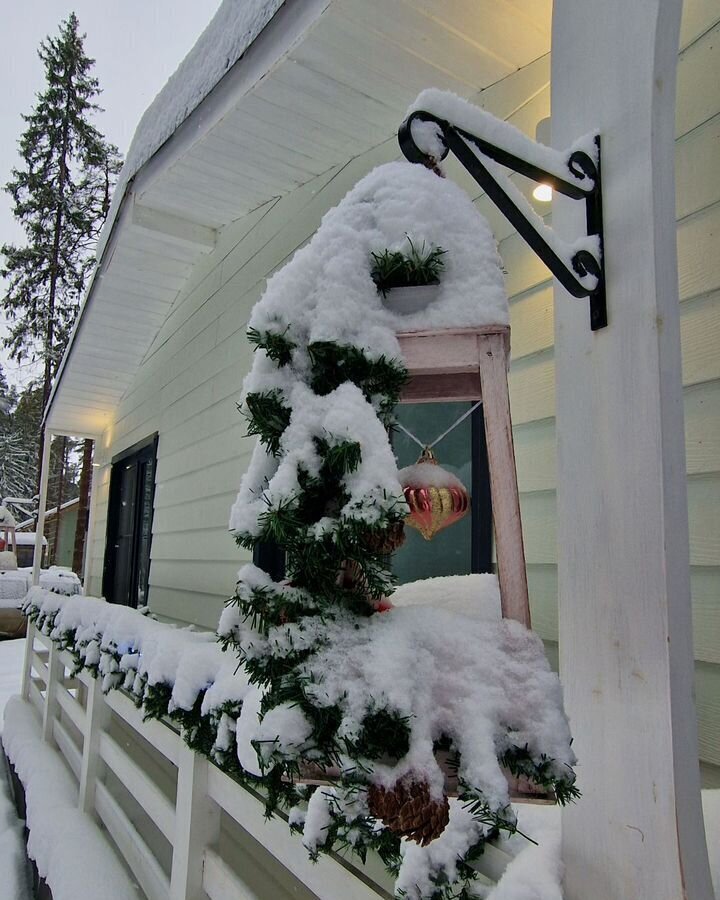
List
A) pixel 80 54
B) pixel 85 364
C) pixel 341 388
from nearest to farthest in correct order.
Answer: pixel 341 388 → pixel 85 364 → pixel 80 54

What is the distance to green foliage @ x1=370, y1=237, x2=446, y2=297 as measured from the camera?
943 mm

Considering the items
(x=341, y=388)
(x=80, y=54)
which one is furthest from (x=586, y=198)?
(x=80, y=54)

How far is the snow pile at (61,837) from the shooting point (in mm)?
2277

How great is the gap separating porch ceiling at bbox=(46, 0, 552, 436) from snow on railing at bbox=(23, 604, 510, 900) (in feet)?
6.71

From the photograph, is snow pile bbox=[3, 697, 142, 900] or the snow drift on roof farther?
snow pile bbox=[3, 697, 142, 900]

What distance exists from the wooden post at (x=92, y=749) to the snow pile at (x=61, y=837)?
6cm

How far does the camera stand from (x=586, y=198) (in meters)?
1.05

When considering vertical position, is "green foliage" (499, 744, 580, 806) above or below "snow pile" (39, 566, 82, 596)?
above

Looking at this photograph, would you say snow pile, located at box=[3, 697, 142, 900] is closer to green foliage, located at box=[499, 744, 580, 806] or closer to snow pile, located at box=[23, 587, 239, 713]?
snow pile, located at box=[23, 587, 239, 713]

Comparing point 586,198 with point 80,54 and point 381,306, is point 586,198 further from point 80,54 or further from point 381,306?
point 80,54

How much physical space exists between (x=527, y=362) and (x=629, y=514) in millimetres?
1039

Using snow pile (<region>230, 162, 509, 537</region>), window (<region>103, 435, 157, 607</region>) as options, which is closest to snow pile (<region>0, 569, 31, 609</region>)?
window (<region>103, 435, 157, 607</region>)

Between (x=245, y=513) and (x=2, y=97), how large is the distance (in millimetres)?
83610

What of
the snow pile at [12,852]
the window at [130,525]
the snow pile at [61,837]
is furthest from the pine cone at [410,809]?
the window at [130,525]
